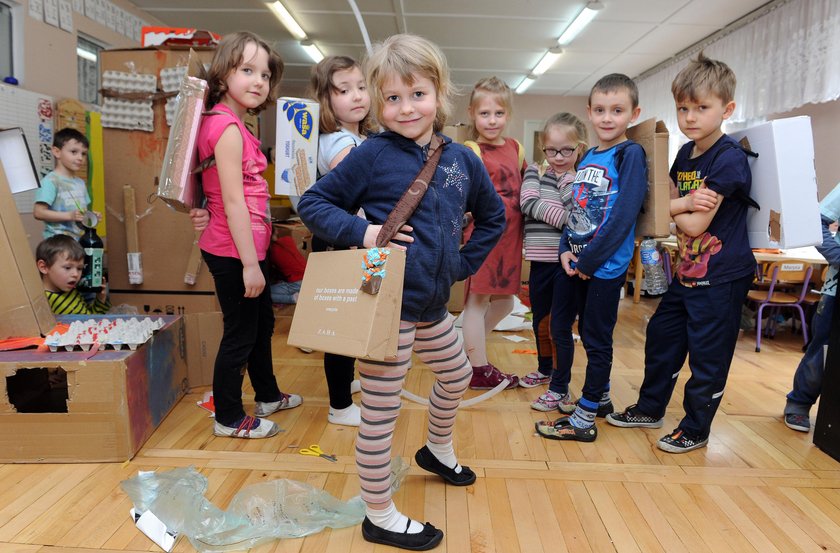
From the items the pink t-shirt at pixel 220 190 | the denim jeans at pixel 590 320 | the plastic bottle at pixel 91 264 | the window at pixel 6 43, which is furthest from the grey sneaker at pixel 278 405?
the window at pixel 6 43

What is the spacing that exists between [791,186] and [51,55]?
14.6 feet

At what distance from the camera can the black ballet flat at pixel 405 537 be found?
1.41 meters

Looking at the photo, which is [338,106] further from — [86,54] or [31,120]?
[86,54]

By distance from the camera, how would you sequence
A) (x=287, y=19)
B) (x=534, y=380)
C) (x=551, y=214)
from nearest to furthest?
(x=551, y=214) < (x=534, y=380) < (x=287, y=19)

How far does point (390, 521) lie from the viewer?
4.67 feet

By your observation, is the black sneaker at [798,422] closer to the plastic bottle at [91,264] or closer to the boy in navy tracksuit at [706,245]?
the boy in navy tracksuit at [706,245]

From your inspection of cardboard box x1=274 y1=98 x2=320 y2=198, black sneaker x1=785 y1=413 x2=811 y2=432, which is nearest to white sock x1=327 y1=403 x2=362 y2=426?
cardboard box x1=274 y1=98 x2=320 y2=198

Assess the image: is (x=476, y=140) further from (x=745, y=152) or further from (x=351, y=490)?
(x=351, y=490)

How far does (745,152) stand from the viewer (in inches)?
72.2

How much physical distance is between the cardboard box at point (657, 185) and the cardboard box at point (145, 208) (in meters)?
2.10

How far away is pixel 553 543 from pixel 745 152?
135 cm

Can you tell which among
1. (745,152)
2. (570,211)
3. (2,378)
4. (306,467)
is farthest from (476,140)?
(2,378)

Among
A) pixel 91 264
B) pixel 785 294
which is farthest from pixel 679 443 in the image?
pixel 91 264

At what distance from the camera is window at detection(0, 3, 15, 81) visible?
3463 millimetres
